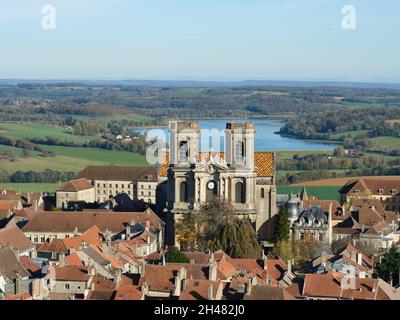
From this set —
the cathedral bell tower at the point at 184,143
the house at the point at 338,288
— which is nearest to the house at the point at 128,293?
the house at the point at 338,288

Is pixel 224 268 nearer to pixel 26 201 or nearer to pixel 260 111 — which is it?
pixel 26 201

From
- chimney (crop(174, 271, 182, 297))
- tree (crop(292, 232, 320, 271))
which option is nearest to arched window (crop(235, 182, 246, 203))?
tree (crop(292, 232, 320, 271))

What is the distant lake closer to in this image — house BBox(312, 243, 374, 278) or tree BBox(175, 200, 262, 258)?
tree BBox(175, 200, 262, 258)
